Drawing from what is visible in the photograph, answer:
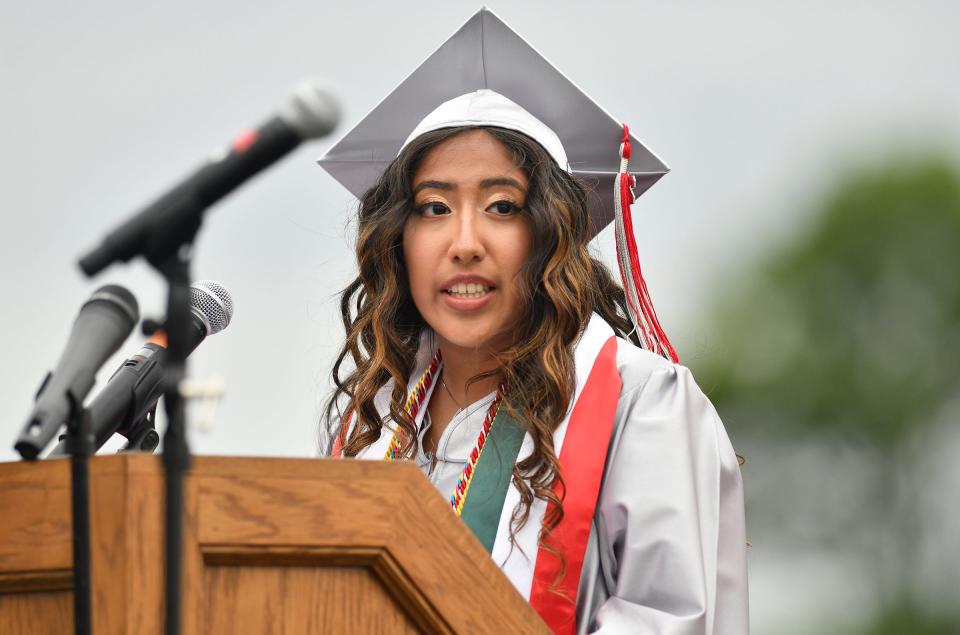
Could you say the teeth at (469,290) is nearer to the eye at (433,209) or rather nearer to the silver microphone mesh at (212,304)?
the eye at (433,209)

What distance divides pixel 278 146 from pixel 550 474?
1.48 meters

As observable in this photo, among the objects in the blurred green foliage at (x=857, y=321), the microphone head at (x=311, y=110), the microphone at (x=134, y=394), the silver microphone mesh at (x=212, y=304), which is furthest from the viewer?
the blurred green foliage at (x=857, y=321)

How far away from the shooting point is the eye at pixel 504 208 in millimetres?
3031

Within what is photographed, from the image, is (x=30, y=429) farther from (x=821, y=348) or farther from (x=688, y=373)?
(x=821, y=348)

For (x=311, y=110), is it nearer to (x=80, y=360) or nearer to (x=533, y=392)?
(x=80, y=360)

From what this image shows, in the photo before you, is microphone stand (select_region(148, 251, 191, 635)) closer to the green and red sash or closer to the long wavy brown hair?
the green and red sash

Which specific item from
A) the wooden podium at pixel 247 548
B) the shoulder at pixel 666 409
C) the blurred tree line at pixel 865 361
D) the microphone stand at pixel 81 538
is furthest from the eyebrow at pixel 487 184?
the blurred tree line at pixel 865 361

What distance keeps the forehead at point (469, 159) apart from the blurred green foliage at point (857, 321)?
10.6 meters

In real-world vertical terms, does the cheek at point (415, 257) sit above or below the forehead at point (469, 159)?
below

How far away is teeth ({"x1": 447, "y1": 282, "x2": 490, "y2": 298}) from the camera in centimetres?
298

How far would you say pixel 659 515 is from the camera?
2.58m

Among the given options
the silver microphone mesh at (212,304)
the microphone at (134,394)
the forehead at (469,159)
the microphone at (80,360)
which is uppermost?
the forehead at (469,159)

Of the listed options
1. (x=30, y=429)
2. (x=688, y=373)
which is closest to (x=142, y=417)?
(x=30, y=429)

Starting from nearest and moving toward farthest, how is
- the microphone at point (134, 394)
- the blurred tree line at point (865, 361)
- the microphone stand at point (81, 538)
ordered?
the microphone stand at point (81, 538), the microphone at point (134, 394), the blurred tree line at point (865, 361)
